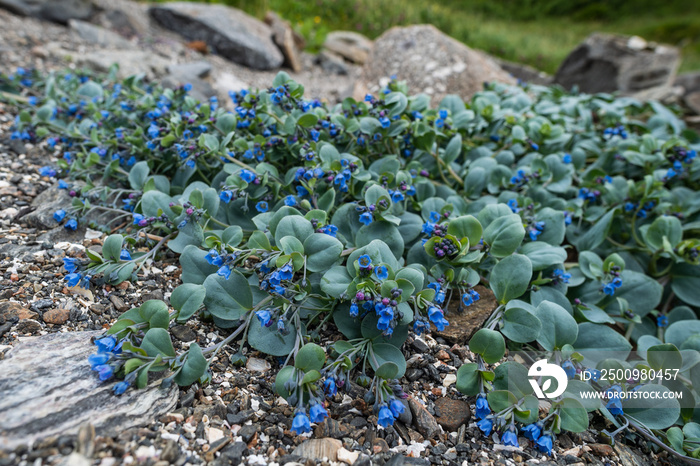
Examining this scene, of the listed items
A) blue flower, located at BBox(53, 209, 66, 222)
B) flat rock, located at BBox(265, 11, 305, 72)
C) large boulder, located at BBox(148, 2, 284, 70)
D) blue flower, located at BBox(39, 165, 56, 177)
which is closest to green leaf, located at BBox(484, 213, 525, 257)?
blue flower, located at BBox(53, 209, 66, 222)

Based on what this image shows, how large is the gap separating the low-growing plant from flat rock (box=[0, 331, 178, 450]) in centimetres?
7

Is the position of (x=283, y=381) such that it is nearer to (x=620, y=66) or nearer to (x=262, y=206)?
(x=262, y=206)

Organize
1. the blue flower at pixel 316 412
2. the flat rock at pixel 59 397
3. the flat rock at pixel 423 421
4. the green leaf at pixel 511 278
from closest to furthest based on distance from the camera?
the flat rock at pixel 59 397, the blue flower at pixel 316 412, the flat rock at pixel 423 421, the green leaf at pixel 511 278

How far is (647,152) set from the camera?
3.14 meters

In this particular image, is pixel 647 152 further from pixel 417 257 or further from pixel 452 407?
pixel 452 407

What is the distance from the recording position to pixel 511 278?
207 centimetres

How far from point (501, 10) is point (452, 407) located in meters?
20.7

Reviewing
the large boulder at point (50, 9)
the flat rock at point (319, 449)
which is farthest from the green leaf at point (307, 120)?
the large boulder at point (50, 9)

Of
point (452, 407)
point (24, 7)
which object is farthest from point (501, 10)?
point (452, 407)

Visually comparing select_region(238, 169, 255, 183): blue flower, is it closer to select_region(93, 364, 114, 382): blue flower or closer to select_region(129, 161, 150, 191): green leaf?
select_region(129, 161, 150, 191): green leaf

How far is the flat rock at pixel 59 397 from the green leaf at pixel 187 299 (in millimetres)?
282

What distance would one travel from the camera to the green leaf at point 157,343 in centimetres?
164

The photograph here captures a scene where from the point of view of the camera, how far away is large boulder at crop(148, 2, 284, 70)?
6.06 metres

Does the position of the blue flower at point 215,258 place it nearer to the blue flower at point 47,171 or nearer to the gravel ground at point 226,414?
the gravel ground at point 226,414
